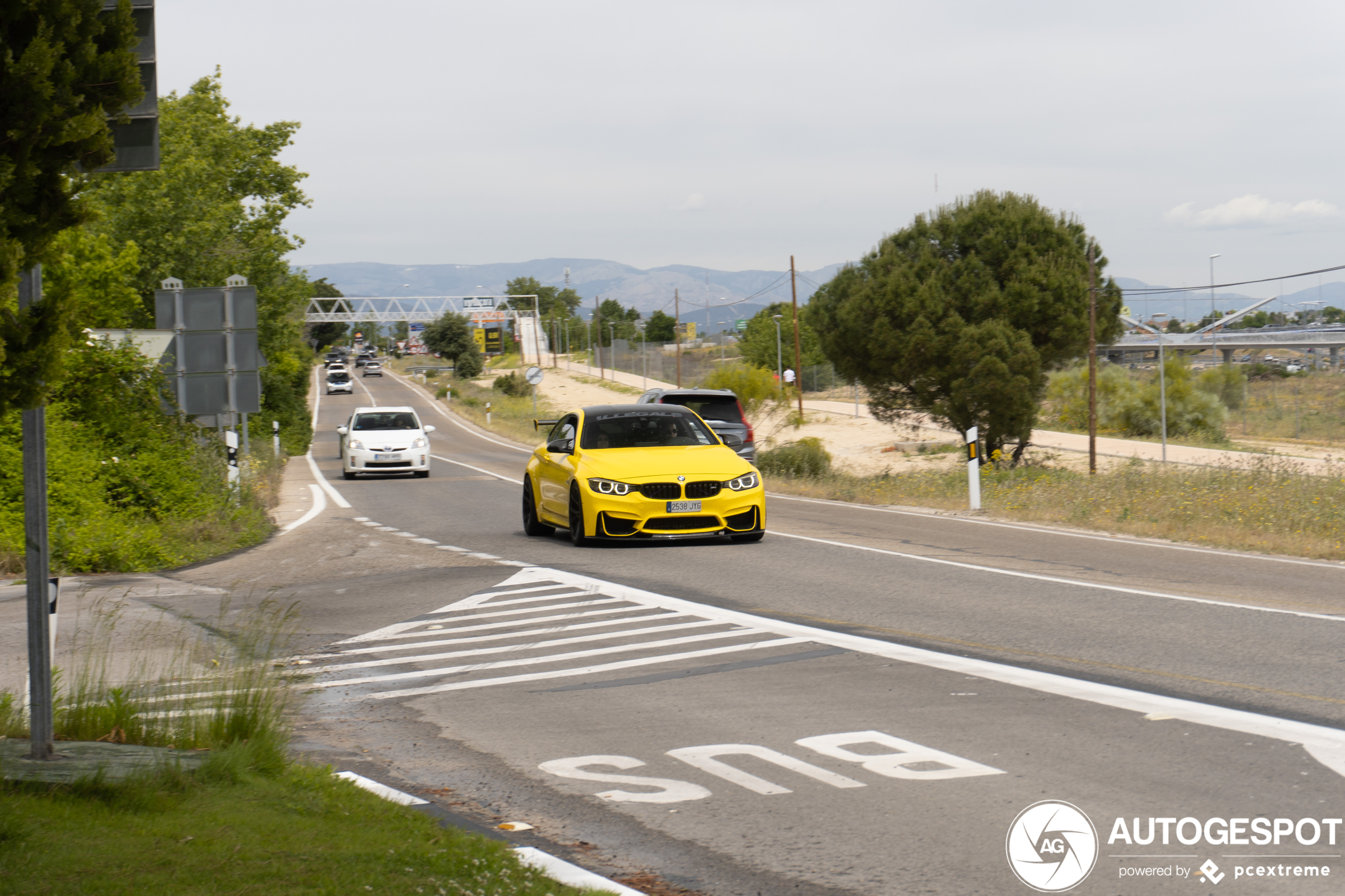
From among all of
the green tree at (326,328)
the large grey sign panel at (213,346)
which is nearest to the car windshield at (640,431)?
the large grey sign panel at (213,346)

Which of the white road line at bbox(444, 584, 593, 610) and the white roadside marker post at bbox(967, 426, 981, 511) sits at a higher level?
the white roadside marker post at bbox(967, 426, 981, 511)

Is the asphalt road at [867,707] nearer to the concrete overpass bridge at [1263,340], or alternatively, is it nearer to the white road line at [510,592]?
the white road line at [510,592]

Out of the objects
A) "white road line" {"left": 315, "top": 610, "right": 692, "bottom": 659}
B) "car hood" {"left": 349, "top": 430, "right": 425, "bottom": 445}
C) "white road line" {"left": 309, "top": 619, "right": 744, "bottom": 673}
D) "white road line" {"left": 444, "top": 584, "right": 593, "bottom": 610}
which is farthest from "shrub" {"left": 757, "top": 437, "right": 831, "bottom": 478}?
"white road line" {"left": 309, "top": 619, "right": 744, "bottom": 673}

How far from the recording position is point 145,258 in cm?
3538

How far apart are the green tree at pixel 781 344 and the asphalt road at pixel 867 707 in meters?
72.5

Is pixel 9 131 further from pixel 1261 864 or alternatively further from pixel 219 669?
pixel 1261 864

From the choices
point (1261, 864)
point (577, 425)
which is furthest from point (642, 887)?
point (577, 425)

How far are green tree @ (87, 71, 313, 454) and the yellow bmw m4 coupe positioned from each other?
18643mm

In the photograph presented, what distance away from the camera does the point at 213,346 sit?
17.5m

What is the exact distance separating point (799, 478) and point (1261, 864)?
22632 millimetres

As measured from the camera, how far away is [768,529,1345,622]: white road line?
370 inches

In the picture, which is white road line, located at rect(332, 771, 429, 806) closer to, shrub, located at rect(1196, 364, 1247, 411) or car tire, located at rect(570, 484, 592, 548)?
car tire, located at rect(570, 484, 592, 548)

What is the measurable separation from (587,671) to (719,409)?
16302 millimetres

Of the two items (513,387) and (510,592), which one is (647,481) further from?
(513,387)
